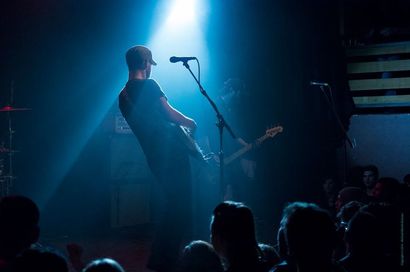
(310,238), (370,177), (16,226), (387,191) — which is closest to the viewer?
(310,238)

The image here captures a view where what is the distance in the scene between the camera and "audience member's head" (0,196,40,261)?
9.11 ft

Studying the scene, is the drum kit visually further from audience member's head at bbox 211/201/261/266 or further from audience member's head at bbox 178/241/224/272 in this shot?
audience member's head at bbox 211/201/261/266

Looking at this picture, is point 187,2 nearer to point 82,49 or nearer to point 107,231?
point 82,49

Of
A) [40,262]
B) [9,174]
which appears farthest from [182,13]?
[40,262]

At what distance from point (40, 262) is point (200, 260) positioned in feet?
3.28

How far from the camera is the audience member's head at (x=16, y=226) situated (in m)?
2.78


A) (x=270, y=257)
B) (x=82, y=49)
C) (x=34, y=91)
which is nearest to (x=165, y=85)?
(x=82, y=49)

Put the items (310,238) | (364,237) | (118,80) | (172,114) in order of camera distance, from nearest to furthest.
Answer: (310,238) < (364,237) < (172,114) < (118,80)

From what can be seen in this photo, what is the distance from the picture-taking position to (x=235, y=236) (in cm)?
289

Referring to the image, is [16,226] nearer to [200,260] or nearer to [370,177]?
[200,260]

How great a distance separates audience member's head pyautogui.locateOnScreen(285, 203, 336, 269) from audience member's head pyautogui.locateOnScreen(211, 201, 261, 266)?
400mm

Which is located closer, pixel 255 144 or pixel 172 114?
pixel 172 114

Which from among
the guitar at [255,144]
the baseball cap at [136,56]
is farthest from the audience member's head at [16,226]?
the guitar at [255,144]

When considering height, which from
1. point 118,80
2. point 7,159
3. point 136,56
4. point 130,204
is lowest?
point 130,204
